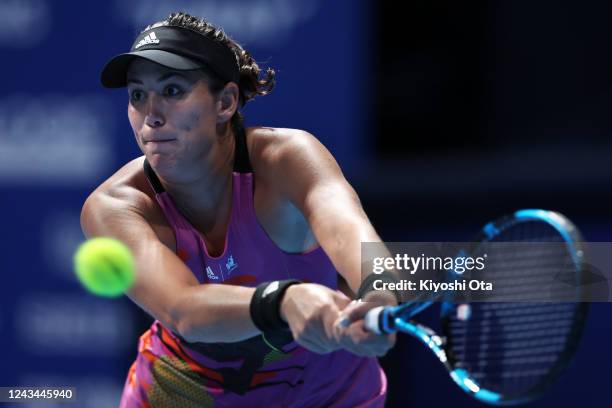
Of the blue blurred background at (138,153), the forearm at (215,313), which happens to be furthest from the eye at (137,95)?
the blue blurred background at (138,153)

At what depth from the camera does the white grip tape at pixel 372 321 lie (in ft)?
8.54

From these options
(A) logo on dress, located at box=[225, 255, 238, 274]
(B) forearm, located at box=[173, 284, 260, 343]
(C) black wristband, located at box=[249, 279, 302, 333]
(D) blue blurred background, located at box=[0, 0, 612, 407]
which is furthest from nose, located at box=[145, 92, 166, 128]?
(D) blue blurred background, located at box=[0, 0, 612, 407]

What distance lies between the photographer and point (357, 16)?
5.28m

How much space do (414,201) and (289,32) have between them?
0.92m

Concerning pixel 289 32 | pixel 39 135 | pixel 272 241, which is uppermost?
pixel 289 32

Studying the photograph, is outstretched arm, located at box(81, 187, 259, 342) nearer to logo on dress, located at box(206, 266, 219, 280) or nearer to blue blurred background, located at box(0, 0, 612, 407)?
logo on dress, located at box(206, 266, 219, 280)

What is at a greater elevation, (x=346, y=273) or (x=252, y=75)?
(x=252, y=75)

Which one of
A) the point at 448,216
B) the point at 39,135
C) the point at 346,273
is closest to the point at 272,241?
the point at 346,273

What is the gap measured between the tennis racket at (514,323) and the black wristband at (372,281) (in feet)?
0.43

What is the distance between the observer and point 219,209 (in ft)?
11.6

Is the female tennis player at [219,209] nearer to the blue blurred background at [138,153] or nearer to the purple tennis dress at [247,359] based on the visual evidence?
the purple tennis dress at [247,359]

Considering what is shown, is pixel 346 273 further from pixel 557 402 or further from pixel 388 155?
pixel 388 155

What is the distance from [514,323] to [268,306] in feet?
2.26

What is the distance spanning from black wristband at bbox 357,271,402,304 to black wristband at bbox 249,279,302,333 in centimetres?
17
